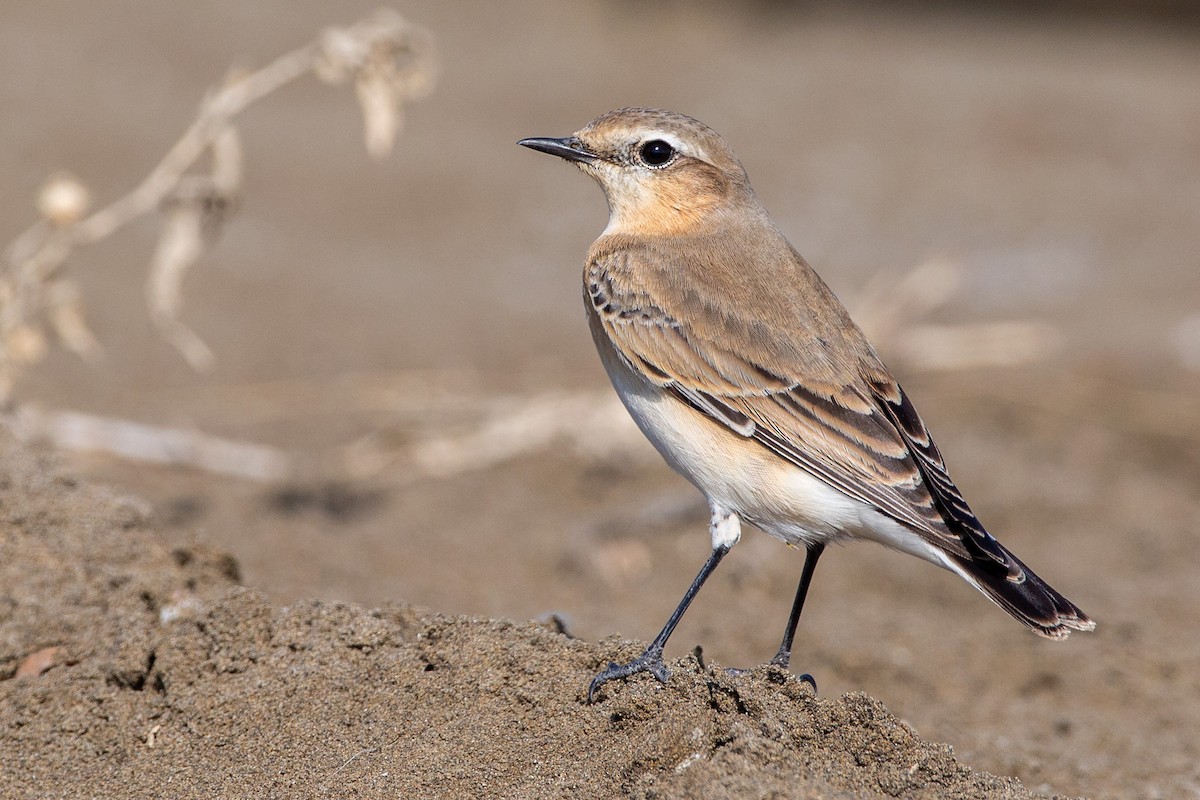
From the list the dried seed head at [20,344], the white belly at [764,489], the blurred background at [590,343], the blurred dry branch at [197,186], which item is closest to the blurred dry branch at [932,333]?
the blurred background at [590,343]

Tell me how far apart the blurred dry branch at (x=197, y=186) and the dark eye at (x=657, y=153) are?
1491mm

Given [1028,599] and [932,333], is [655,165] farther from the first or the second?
[932,333]

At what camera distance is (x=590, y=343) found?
1188cm

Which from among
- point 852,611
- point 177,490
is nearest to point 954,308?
point 852,611

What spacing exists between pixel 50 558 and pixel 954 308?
9.78 meters

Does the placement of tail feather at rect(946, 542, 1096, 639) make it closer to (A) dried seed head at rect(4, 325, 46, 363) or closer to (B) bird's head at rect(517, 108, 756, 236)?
(B) bird's head at rect(517, 108, 756, 236)

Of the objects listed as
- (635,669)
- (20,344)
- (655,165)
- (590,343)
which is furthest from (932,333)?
(635,669)

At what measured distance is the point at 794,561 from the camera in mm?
7977

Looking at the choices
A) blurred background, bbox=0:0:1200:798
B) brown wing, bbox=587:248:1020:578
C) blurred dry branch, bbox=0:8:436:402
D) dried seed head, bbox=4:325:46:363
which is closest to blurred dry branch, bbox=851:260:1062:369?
blurred background, bbox=0:0:1200:798

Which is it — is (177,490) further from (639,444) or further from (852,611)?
(852,611)

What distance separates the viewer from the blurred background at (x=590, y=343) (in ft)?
22.1

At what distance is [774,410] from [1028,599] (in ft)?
3.64

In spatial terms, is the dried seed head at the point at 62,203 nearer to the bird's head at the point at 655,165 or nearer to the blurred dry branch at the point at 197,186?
the blurred dry branch at the point at 197,186

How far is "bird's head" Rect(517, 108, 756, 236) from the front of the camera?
5773mm
